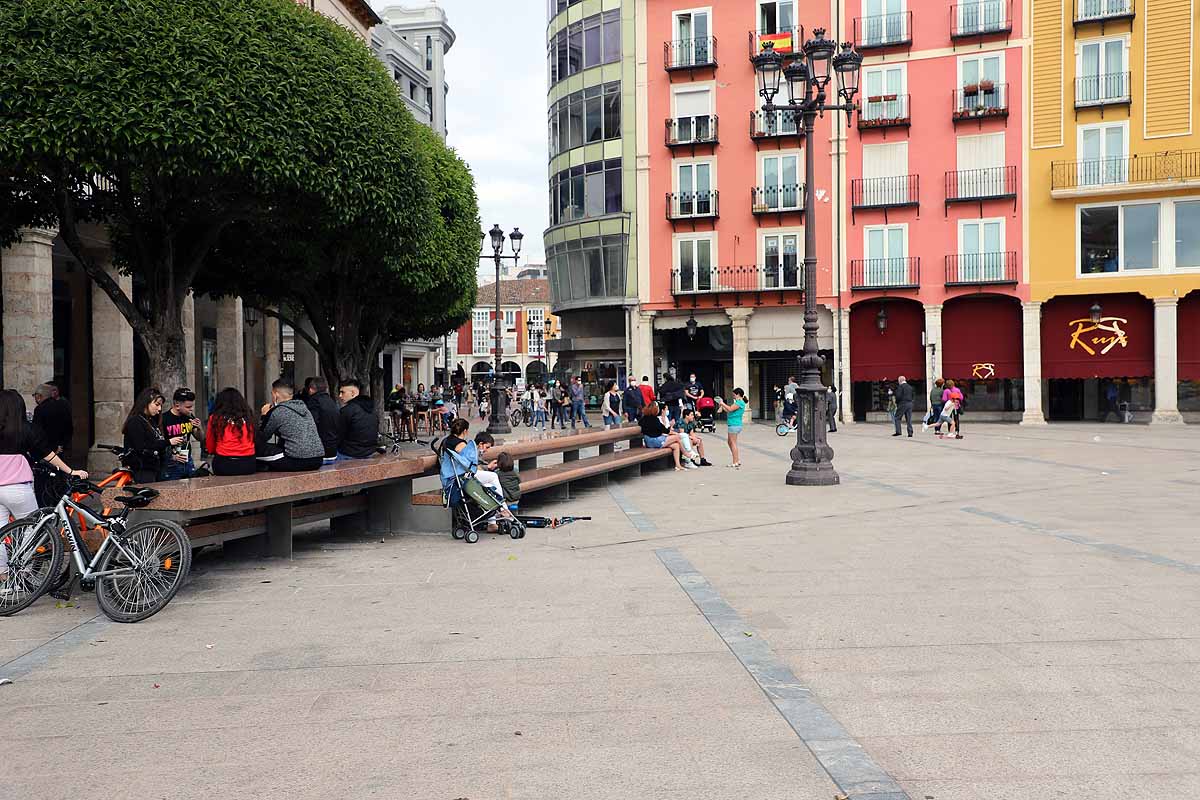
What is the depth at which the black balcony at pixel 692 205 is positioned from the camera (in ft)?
129

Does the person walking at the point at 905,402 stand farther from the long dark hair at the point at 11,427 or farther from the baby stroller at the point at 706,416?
the long dark hair at the point at 11,427

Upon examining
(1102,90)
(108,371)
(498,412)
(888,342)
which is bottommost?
(498,412)

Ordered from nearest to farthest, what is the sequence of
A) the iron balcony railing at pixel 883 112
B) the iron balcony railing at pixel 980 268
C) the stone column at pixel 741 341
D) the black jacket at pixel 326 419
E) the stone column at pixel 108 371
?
1. the black jacket at pixel 326 419
2. the stone column at pixel 108 371
3. the iron balcony railing at pixel 980 268
4. the iron balcony railing at pixel 883 112
5. the stone column at pixel 741 341

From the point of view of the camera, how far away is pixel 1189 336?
3478cm

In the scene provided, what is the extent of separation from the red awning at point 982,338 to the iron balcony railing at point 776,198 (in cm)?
685

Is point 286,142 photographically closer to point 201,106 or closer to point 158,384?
point 201,106

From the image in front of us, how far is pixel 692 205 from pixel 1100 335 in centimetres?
1539

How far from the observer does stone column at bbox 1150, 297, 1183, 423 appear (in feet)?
113

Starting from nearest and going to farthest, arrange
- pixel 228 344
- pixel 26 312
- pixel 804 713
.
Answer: pixel 804 713, pixel 26 312, pixel 228 344

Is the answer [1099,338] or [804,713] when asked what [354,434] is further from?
[1099,338]

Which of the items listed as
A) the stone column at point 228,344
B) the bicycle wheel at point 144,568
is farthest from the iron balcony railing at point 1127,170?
the bicycle wheel at point 144,568

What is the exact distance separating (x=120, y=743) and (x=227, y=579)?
164 inches

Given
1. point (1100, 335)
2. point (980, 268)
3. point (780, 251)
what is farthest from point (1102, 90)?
point (780, 251)

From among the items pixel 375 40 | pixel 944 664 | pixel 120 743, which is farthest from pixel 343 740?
pixel 375 40
